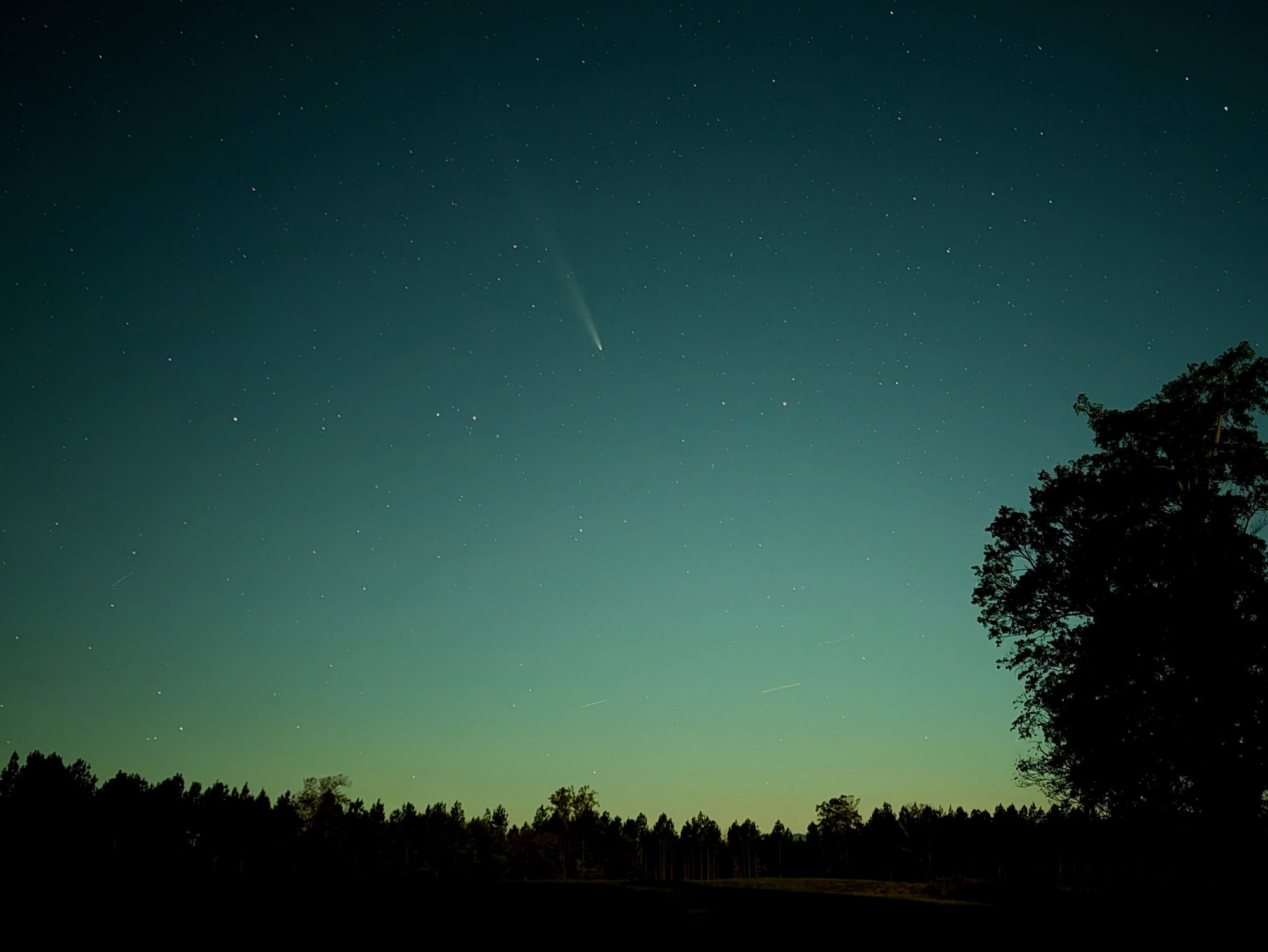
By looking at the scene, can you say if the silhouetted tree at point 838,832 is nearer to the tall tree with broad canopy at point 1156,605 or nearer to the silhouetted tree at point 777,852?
the silhouetted tree at point 777,852

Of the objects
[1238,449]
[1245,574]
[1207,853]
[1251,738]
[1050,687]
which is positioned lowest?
[1207,853]

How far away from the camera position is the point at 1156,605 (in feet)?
57.7

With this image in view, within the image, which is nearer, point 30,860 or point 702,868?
→ point 30,860

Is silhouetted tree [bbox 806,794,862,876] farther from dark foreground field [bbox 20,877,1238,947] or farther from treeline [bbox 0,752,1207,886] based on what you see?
dark foreground field [bbox 20,877,1238,947]

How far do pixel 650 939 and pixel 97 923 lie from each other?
51.2 ft

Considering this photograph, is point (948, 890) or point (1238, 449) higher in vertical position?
point (1238, 449)

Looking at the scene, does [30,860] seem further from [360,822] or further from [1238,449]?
[1238,449]

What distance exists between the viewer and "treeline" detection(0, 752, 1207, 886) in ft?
287

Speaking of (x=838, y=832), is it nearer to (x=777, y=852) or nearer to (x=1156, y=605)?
(x=777, y=852)

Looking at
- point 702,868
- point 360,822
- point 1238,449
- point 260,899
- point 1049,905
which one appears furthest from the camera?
point 702,868

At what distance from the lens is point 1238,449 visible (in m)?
19.1

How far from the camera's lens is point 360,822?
113000 millimetres

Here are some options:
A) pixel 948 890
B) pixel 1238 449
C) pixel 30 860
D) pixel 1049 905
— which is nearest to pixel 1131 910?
pixel 1049 905

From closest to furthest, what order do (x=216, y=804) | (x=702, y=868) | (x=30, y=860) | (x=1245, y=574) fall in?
(x=1245, y=574) < (x=30, y=860) < (x=216, y=804) < (x=702, y=868)
